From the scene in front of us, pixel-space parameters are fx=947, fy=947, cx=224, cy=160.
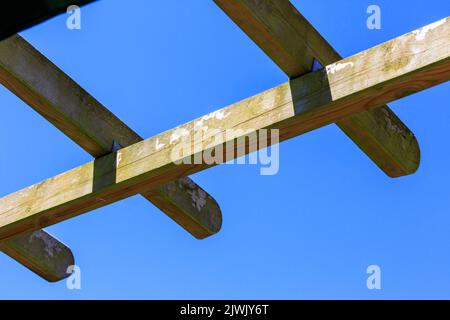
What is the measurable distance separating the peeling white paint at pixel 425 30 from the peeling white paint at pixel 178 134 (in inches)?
38.3

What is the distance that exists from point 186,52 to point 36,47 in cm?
135

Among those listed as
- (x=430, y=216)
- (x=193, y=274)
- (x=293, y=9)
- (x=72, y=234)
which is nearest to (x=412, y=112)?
(x=293, y=9)

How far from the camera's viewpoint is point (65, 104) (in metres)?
3.69

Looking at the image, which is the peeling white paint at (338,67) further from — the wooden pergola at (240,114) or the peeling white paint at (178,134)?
the peeling white paint at (178,134)

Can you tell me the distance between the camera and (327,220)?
300 inches

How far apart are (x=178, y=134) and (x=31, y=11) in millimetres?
2248

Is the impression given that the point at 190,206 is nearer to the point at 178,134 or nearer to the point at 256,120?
the point at 178,134

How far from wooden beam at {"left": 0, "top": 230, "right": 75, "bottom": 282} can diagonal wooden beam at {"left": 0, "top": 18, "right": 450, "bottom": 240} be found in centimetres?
45

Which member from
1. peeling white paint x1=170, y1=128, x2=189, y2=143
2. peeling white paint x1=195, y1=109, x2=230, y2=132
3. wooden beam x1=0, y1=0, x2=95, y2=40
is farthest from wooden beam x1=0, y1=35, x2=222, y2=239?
wooden beam x1=0, y1=0, x2=95, y2=40

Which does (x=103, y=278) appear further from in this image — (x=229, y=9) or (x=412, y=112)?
(x=229, y=9)

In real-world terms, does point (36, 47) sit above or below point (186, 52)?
below

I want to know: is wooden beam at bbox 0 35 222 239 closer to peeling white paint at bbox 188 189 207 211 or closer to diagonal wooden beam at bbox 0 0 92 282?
peeling white paint at bbox 188 189 207 211

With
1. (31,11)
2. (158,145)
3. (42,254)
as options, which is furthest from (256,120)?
(31,11)

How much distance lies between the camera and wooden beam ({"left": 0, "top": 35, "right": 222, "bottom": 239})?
3.53 m
